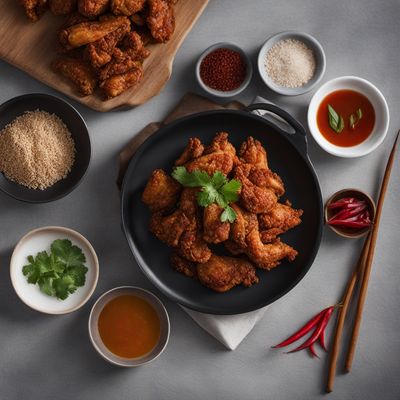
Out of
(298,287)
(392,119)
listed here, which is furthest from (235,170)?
(392,119)

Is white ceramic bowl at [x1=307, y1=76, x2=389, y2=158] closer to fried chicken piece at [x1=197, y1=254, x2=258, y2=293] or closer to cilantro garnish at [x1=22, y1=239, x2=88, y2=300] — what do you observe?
fried chicken piece at [x1=197, y1=254, x2=258, y2=293]

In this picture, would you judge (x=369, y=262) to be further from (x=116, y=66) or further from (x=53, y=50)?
(x=53, y=50)

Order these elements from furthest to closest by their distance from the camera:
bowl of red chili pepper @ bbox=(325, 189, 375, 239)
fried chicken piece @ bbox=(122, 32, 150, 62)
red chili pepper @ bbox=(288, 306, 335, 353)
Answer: red chili pepper @ bbox=(288, 306, 335, 353)
bowl of red chili pepper @ bbox=(325, 189, 375, 239)
fried chicken piece @ bbox=(122, 32, 150, 62)

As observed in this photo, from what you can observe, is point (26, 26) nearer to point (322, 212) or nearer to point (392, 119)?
point (322, 212)

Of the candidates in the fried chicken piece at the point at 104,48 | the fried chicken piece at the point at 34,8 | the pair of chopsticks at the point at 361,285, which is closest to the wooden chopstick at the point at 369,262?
the pair of chopsticks at the point at 361,285

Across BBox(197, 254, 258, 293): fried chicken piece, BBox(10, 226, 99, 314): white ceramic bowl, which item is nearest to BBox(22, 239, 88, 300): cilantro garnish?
BBox(10, 226, 99, 314): white ceramic bowl
